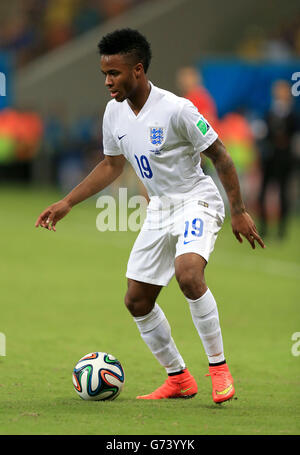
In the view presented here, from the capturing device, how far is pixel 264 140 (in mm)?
15898

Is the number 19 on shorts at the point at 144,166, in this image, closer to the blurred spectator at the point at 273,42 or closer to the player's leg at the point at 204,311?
the player's leg at the point at 204,311

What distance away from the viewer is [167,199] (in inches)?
232

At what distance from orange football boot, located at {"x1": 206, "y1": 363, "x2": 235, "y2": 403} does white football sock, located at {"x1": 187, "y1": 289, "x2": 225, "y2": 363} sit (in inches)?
2.1

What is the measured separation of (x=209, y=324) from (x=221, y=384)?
36cm

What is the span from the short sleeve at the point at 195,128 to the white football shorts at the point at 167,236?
1.23 ft

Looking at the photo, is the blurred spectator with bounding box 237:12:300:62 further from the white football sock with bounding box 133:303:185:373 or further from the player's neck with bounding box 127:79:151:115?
the white football sock with bounding box 133:303:185:373

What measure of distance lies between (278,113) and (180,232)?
10142 millimetres

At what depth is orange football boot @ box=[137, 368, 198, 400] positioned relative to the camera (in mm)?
6078

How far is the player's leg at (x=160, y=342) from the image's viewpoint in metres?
5.97

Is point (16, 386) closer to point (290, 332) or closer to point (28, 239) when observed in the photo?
point (290, 332)

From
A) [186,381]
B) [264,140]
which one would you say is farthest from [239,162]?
[186,381]

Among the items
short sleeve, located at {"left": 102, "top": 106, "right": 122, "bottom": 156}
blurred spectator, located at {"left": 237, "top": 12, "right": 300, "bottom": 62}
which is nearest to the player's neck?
short sleeve, located at {"left": 102, "top": 106, "right": 122, "bottom": 156}

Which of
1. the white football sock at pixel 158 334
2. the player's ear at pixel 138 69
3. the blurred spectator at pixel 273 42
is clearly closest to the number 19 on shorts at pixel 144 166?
the player's ear at pixel 138 69

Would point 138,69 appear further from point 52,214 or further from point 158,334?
point 158,334
